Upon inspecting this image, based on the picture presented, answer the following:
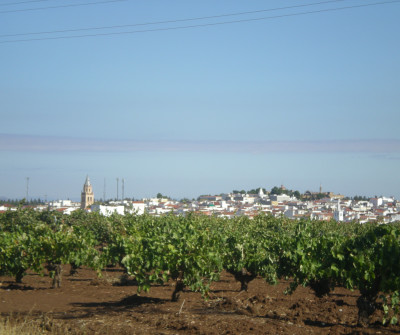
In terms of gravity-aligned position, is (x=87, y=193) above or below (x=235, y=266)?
above

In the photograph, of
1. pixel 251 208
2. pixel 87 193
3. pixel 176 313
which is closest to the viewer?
pixel 176 313

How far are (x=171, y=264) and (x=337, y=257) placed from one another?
160 inches

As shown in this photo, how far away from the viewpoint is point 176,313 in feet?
37.8

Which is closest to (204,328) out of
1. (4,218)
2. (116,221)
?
(116,221)

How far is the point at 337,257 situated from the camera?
35.0ft

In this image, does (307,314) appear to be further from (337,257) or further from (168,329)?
(168,329)

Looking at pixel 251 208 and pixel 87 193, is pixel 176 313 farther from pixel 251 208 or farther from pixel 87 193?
pixel 87 193

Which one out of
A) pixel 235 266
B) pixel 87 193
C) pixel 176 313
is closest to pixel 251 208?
pixel 87 193

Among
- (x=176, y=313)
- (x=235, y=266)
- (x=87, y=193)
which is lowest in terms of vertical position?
(x=176, y=313)

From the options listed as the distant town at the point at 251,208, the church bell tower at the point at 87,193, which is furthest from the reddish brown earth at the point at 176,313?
the church bell tower at the point at 87,193

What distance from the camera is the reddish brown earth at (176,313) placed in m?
10.0

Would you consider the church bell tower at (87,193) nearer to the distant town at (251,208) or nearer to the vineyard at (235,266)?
the distant town at (251,208)

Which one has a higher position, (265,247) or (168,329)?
(265,247)

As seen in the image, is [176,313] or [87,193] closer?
[176,313]
